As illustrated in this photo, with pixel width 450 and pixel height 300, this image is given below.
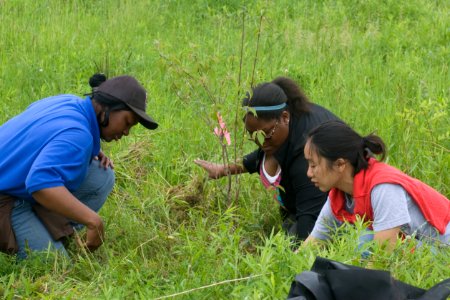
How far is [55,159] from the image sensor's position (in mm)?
4195

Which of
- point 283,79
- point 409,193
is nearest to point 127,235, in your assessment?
point 283,79

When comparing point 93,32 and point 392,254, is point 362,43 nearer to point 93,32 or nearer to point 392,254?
point 93,32

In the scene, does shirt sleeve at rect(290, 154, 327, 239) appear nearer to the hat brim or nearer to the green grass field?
the green grass field

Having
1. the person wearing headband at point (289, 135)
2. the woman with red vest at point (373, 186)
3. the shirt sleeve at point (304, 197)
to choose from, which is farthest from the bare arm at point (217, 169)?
the woman with red vest at point (373, 186)

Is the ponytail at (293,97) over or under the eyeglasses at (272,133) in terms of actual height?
over

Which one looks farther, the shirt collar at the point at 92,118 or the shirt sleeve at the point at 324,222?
the shirt collar at the point at 92,118

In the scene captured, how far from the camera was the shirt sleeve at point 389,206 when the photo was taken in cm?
386

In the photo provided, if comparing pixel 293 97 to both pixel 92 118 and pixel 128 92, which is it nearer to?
pixel 128 92

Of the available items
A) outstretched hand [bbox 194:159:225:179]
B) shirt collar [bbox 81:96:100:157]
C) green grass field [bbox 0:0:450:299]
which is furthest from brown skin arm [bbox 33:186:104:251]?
outstretched hand [bbox 194:159:225:179]

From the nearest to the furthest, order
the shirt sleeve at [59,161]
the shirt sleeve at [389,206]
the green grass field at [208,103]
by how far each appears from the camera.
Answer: the green grass field at [208,103]
the shirt sleeve at [389,206]
the shirt sleeve at [59,161]

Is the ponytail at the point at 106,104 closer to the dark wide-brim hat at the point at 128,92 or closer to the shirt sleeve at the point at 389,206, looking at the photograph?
the dark wide-brim hat at the point at 128,92

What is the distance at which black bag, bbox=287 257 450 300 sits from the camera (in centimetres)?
289

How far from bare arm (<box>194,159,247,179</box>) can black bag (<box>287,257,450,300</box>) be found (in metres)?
2.12

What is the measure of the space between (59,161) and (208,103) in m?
1.81
